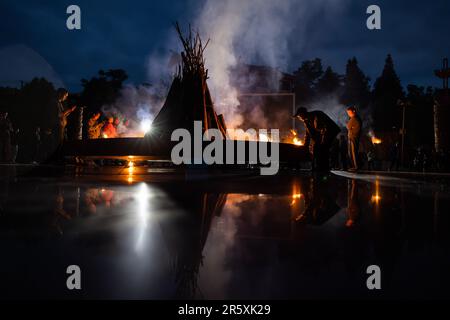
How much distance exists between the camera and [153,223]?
2.28 m

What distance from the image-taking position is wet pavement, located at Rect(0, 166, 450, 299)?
1.18 metres

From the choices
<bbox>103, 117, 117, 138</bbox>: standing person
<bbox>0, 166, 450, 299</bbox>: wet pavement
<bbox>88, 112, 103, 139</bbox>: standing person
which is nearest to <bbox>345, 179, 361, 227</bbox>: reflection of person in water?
<bbox>0, 166, 450, 299</bbox>: wet pavement

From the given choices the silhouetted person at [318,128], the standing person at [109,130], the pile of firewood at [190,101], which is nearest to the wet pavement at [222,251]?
the silhouetted person at [318,128]

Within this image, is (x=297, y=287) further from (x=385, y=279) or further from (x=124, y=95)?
(x=124, y=95)

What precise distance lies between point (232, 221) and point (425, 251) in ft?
3.90

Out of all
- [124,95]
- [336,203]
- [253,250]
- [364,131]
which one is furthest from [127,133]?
[364,131]

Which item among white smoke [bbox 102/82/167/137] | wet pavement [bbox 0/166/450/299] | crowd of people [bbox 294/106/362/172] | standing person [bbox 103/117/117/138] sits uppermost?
white smoke [bbox 102/82/167/137]

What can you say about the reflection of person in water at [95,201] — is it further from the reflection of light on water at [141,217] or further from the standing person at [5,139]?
the standing person at [5,139]

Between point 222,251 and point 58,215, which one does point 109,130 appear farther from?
point 222,251

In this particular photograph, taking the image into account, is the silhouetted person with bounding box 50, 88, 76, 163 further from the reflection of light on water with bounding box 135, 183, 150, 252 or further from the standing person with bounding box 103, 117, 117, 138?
the reflection of light on water with bounding box 135, 183, 150, 252

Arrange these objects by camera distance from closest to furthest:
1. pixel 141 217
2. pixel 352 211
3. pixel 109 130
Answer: pixel 141 217
pixel 352 211
pixel 109 130

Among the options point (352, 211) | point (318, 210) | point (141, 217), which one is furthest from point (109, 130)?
point (352, 211)

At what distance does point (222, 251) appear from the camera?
1623 mm

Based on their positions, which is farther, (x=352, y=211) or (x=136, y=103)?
(x=136, y=103)
